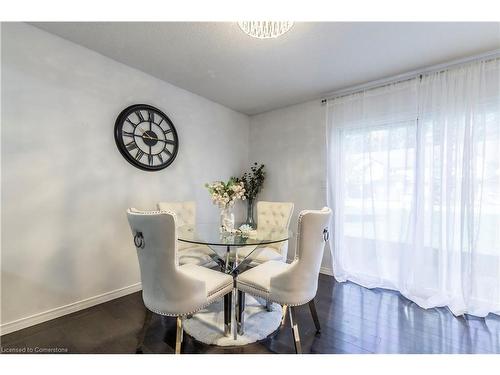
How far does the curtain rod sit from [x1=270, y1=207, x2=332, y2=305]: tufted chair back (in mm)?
2092

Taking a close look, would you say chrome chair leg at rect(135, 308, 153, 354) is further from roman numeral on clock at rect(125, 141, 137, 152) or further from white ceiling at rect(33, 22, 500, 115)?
white ceiling at rect(33, 22, 500, 115)

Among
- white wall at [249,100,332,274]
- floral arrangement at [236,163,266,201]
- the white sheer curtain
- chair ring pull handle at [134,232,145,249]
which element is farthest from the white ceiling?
chair ring pull handle at [134,232,145,249]

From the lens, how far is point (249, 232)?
2168 mm

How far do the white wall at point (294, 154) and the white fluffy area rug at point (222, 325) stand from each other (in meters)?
1.49

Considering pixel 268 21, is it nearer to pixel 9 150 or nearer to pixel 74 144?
pixel 74 144

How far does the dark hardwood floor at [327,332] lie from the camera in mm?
1634

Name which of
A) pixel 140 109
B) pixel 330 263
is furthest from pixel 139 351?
pixel 330 263

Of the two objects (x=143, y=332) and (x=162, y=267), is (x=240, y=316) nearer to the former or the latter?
(x=143, y=332)

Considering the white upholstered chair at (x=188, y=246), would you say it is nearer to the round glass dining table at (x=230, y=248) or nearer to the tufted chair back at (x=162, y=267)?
the round glass dining table at (x=230, y=248)

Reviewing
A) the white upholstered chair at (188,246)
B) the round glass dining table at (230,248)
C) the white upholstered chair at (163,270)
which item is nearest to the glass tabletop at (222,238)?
the round glass dining table at (230,248)

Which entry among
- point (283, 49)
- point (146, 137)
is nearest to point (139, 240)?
point (146, 137)

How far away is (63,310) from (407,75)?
168 inches

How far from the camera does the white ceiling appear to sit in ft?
6.13
